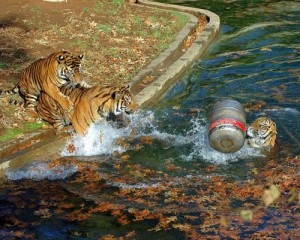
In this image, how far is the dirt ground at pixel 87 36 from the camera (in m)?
11.0

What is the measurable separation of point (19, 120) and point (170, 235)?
11.1 feet

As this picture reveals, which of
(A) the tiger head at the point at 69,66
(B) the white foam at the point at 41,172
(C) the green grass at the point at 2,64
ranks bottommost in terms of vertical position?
(B) the white foam at the point at 41,172

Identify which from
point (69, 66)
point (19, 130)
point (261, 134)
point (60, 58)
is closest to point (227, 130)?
point (261, 134)

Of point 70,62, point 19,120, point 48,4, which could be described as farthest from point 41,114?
point 48,4

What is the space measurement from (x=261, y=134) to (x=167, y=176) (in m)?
1.46

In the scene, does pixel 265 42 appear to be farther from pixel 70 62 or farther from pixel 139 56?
pixel 70 62

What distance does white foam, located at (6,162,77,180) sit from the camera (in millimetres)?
8188

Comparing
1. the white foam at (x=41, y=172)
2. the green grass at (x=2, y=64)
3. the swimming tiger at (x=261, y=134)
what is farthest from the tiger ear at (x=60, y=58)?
the swimming tiger at (x=261, y=134)

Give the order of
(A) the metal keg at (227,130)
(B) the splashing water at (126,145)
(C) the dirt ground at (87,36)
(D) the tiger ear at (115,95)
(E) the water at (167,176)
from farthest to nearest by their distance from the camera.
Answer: (C) the dirt ground at (87,36), (D) the tiger ear at (115,95), (B) the splashing water at (126,145), (A) the metal keg at (227,130), (E) the water at (167,176)

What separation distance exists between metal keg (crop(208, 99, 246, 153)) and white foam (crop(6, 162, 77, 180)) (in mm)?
1792

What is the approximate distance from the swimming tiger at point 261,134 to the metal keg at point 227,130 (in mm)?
386

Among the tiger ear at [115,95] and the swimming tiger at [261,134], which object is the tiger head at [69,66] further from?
the swimming tiger at [261,134]

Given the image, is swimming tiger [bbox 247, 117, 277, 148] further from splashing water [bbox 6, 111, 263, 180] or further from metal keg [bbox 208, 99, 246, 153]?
metal keg [bbox 208, 99, 246, 153]

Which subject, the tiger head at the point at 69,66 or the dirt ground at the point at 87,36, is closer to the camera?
the tiger head at the point at 69,66
